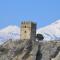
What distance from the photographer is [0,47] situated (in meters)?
126

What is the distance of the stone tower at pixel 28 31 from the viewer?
13210cm

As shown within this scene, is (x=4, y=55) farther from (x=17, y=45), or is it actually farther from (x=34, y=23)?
(x=34, y=23)

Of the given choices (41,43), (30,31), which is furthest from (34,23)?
(41,43)

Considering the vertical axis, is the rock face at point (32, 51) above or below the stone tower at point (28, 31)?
below

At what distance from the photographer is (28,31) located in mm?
133750

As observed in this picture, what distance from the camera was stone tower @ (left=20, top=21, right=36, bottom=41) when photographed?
132m

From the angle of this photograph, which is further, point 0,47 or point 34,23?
point 34,23

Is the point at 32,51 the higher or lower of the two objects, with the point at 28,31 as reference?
lower

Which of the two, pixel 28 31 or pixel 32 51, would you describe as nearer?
pixel 32 51

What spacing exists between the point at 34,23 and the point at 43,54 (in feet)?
68.6

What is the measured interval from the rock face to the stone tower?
28.8 ft

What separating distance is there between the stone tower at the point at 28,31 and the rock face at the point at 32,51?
28.8 feet

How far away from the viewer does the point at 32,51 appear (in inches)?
4673

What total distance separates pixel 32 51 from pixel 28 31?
52.1 ft
